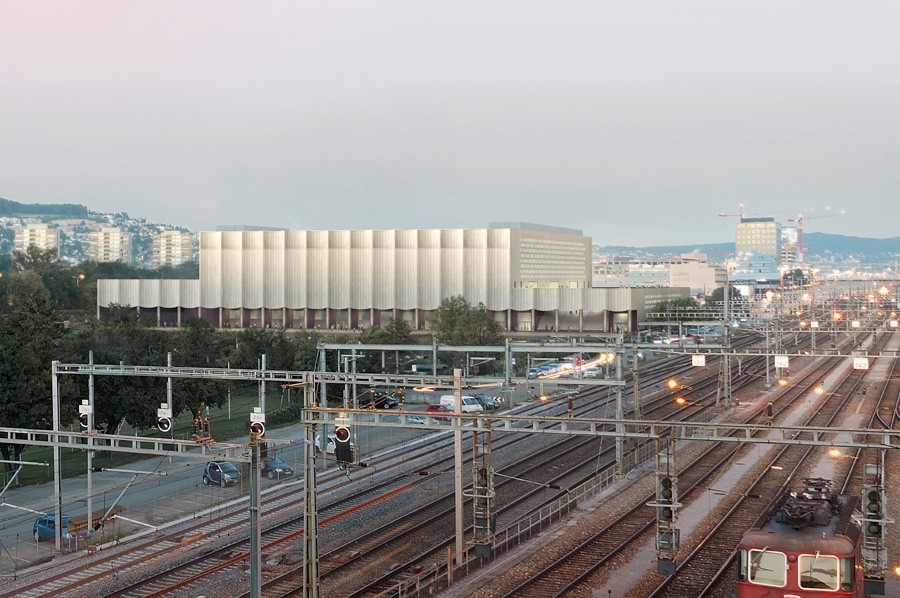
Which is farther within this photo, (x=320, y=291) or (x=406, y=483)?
(x=320, y=291)

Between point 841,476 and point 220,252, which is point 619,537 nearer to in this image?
point 841,476

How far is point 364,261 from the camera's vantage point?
111 m

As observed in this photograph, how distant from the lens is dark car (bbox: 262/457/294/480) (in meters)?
35.4

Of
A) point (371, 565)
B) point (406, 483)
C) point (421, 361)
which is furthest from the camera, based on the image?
point (421, 361)

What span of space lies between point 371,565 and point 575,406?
30.8 m

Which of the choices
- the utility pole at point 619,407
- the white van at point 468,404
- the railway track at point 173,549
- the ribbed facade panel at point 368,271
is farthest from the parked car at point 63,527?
the ribbed facade panel at point 368,271

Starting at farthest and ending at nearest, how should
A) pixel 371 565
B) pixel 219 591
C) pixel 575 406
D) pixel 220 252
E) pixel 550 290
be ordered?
pixel 220 252 < pixel 550 290 < pixel 575 406 < pixel 371 565 < pixel 219 591

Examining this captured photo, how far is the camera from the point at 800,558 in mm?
15117

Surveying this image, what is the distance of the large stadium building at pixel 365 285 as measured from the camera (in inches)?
4240

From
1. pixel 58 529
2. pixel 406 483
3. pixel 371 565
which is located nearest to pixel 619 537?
pixel 371 565

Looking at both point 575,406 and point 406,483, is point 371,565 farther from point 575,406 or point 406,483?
point 575,406

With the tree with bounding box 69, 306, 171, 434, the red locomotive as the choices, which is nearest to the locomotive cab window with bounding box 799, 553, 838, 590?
the red locomotive

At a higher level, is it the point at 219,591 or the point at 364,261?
the point at 364,261

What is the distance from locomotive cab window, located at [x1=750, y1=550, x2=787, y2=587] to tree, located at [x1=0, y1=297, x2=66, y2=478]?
2766cm
